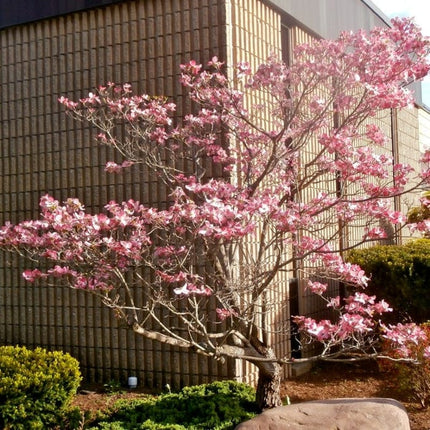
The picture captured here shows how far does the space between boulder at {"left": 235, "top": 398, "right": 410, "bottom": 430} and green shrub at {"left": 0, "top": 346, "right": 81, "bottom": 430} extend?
6.72ft

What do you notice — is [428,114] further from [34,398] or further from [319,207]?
[34,398]

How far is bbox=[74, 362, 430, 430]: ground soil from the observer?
678 centimetres

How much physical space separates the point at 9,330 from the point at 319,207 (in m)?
4.93

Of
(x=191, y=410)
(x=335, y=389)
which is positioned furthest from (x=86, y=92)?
(x=335, y=389)

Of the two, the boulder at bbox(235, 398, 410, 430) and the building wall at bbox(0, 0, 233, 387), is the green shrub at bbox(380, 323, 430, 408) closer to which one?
the boulder at bbox(235, 398, 410, 430)

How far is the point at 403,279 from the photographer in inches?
313

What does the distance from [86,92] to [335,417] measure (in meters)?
5.19

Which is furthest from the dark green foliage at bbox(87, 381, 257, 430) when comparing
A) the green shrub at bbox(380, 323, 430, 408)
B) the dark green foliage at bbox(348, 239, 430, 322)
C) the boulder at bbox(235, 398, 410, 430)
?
the dark green foliage at bbox(348, 239, 430, 322)

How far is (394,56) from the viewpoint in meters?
4.99

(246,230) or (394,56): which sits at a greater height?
(394,56)

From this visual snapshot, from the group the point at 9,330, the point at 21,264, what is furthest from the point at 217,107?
the point at 9,330

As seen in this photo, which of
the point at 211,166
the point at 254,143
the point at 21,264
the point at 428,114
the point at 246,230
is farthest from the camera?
the point at 428,114

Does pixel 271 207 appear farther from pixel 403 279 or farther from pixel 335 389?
pixel 403 279

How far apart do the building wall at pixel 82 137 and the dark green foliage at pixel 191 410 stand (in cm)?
103
